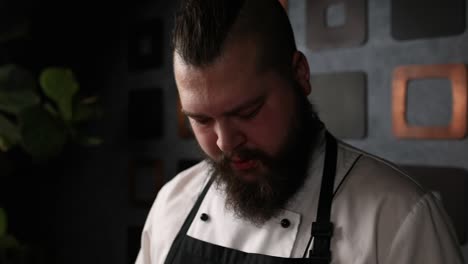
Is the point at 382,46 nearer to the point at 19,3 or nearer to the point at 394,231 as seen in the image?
the point at 394,231

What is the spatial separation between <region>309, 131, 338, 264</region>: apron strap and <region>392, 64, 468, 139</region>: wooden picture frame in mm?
602

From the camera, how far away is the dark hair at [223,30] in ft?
4.36

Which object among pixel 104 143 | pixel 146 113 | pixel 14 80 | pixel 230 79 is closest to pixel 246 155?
pixel 230 79

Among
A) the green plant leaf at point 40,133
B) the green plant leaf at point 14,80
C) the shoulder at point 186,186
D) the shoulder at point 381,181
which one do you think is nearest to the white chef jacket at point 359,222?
the shoulder at point 381,181

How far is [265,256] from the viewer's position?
1442 millimetres

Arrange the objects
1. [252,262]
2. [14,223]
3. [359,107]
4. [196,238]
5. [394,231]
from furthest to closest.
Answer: [14,223] < [359,107] < [196,238] < [252,262] < [394,231]

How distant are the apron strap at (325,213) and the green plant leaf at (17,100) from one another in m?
1.68

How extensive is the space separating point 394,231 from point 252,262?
0.40 m

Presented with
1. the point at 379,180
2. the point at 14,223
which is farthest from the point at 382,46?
the point at 14,223

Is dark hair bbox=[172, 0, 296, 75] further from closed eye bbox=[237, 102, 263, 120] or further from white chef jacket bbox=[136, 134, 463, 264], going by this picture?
white chef jacket bbox=[136, 134, 463, 264]

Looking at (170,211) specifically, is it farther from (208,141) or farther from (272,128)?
(272,128)

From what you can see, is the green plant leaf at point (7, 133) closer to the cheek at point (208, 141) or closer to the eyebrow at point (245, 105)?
the cheek at point (208, 141)

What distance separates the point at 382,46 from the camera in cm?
210

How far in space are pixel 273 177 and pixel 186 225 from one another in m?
0.42
